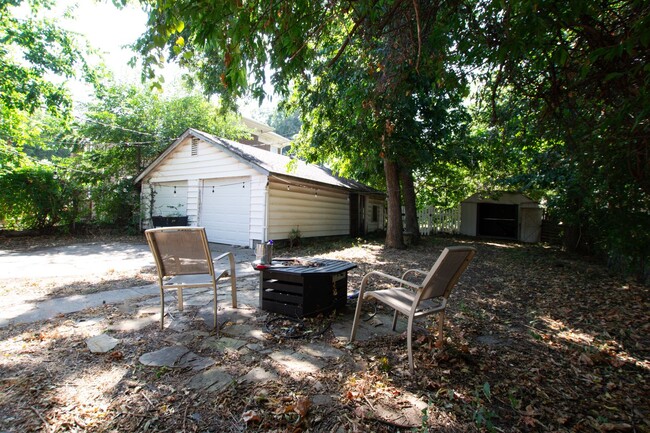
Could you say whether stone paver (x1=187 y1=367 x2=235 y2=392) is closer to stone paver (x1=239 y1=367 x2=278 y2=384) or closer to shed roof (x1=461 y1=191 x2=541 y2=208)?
stone paver (x1=239 y1=367 x2=278 y2=384)

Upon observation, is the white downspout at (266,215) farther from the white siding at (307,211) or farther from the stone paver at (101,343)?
the stone paver at (101,343)

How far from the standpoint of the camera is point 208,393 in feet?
6.47

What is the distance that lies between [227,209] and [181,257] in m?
8.00

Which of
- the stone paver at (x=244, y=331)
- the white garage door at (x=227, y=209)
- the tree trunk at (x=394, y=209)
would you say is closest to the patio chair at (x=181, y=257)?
the stone paver at (x=244, y=331)

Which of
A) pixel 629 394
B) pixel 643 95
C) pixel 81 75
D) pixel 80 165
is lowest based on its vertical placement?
pixel 629 394

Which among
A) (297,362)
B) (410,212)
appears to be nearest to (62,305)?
(297,362)

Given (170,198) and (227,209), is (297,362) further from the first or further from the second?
(170,198)

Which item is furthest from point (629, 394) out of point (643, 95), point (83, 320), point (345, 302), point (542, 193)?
point (542, 193)

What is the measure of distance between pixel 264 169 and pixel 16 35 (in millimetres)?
7862

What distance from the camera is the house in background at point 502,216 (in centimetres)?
1389

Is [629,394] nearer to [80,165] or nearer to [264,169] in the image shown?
[264,169]

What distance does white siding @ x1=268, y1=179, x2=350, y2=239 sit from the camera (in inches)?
395

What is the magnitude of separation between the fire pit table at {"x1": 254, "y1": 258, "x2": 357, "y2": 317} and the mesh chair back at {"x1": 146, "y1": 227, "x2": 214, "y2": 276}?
598 millimetres

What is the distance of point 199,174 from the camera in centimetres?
1127
